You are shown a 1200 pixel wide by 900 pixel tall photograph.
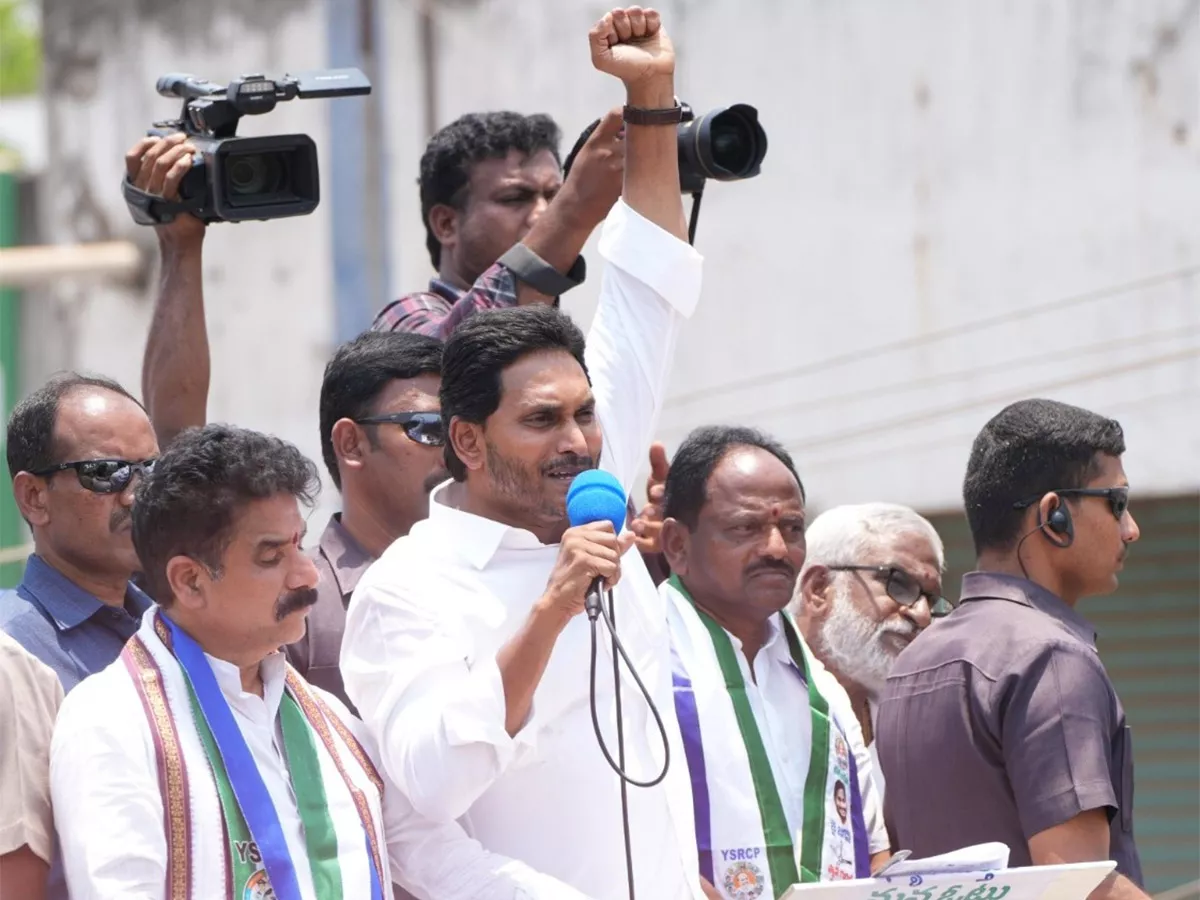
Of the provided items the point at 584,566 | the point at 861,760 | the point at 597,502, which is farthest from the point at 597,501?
the point at 861,760

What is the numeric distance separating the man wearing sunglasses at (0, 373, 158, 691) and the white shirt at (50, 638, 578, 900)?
2.17 ft

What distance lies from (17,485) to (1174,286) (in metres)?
7.93

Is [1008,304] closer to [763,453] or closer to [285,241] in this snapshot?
[285,241]

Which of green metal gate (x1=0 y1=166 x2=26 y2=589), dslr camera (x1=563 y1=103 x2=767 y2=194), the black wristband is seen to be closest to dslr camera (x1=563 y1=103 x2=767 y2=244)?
dslr camera (x1=563 y1=103 x2=767 y2=194)

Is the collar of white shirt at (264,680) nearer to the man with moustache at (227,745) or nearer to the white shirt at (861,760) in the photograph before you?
the man with moustache at (227,745)

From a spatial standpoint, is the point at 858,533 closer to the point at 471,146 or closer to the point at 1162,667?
the point at 471,146

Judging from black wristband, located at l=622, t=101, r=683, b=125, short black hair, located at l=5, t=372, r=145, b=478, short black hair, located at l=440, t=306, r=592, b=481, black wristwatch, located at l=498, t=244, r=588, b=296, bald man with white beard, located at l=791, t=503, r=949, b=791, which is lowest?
bald man with white beard, located at l=791, t=503, r=949, b=791

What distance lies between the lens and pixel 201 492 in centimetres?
376

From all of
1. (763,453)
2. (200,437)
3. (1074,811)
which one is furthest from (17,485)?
(1074,811)

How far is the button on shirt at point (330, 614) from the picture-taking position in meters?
4.51

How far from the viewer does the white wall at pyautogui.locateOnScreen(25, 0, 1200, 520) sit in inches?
440

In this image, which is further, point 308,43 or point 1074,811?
point 308,43

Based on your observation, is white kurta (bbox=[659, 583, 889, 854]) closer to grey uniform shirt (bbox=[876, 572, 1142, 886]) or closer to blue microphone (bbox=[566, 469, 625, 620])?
grey uniform shirt (bbox=[876, 572, 1142, 886])

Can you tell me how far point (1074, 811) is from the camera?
164 inches
